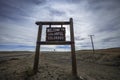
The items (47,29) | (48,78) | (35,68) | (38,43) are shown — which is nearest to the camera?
(48,78)

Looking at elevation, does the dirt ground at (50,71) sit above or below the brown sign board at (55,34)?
below

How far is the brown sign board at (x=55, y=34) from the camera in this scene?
599cm

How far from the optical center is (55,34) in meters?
6.10

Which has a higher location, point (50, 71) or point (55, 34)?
point (55, 34)

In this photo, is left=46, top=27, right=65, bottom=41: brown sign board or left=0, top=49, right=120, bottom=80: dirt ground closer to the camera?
left=0, top=49, right=120, bottom=80: dirt ground

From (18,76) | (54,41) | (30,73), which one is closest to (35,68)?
(30,73)

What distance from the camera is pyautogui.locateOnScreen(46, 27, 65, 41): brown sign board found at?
236 inches

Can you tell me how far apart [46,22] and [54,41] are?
1618mm

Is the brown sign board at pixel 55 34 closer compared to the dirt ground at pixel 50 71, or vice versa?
the dirt ground at pixel 50 71

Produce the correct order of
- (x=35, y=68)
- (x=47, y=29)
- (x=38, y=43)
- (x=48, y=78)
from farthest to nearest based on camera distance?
(x=47, y=29)
(x=38, y=43)
(x=35, y=68)
(x=48, y=78)

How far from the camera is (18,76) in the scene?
503 cm

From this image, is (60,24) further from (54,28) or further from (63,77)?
(63,77)

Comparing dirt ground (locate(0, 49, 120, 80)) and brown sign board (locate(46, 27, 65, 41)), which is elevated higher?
brown sign board (locate(46, 27, 65, 41))

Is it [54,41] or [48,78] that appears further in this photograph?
[54,41]
